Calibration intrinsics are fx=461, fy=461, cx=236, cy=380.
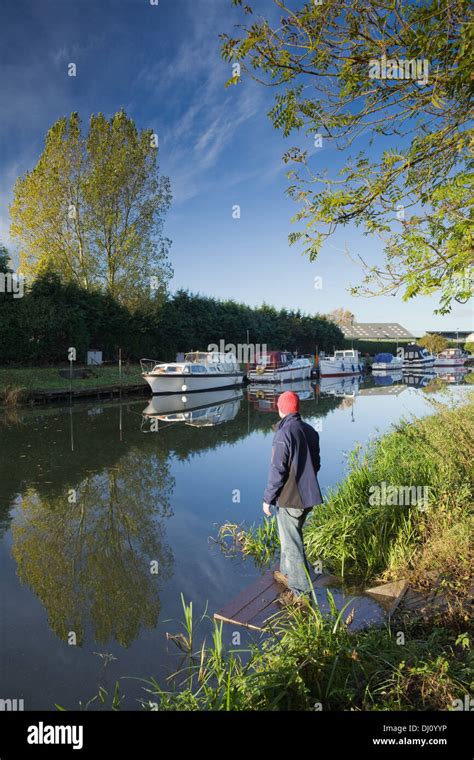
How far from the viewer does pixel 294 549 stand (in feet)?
15.0

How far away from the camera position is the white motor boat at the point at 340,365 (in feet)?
152

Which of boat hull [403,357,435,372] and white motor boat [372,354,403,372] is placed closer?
white motor boat [372,354,403,372]

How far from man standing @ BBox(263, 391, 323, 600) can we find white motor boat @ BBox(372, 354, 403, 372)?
49.9 m

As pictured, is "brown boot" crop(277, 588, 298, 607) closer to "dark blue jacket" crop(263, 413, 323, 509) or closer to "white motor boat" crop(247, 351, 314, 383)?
"dark blue jacket" crop(263, 413, 323, 509)

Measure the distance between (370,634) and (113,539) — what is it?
4533 mm

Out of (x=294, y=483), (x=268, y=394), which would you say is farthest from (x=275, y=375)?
(x=294, y=483)

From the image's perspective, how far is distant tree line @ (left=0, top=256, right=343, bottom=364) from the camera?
1083 inches

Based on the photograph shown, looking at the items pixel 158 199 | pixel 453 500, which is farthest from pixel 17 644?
pixel 158 199

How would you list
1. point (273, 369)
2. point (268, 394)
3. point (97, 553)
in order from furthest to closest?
point (273, 369)
point (268, 394)
point (97, 553)

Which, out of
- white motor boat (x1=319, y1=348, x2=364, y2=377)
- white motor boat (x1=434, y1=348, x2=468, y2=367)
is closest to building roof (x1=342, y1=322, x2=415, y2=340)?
white motor boat (x1=434, y1=348, x2=468, y2=367)

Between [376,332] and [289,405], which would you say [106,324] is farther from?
[376,332]

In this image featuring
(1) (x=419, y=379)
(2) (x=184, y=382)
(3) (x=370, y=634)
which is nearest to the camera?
(3) (x=370, y=634)
